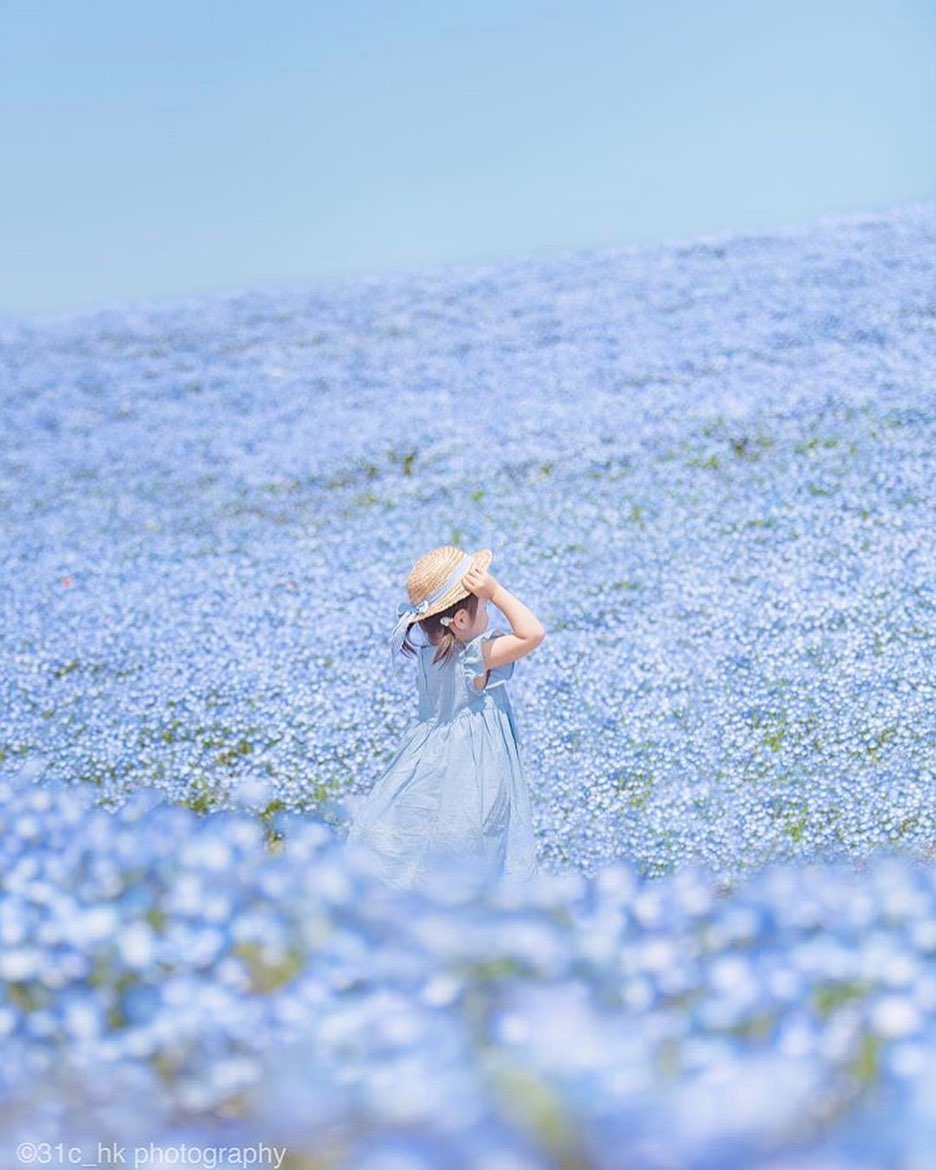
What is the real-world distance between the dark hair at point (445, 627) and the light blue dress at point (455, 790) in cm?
3

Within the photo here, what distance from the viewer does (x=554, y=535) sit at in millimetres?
8617

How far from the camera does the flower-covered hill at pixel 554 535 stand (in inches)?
234

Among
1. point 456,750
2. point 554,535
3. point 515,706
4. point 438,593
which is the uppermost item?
point 438,593

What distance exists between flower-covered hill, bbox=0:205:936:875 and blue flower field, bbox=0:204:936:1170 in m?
0.04

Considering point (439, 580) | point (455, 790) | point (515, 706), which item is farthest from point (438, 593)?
point (515, 706)

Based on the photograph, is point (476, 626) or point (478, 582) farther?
point (476, 626)

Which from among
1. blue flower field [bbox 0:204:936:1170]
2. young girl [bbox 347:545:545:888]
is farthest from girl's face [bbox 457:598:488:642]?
blue flower field [bbox 0:204:936:1170]

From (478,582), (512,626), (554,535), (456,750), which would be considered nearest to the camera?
(478,582)

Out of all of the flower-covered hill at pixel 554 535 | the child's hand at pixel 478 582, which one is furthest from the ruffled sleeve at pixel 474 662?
the flower-covered hill at pixel 554 535

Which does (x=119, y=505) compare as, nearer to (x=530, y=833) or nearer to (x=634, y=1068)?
(x=530, y=833)

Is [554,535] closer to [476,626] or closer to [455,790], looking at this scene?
[476,626]

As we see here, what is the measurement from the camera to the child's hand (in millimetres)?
4078

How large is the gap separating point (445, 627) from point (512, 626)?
241 mm

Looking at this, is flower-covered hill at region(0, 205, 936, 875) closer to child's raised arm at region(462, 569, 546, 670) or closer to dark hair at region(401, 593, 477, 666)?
dark hair at region(401, 593, 477, 666)
